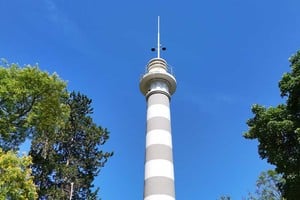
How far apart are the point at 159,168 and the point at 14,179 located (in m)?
7.46

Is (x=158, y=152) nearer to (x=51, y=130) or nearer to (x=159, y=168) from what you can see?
(x=159, y=168)

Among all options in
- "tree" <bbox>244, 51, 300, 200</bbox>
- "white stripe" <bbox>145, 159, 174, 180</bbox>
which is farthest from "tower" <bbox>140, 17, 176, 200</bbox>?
"tree" <bbox>244, 51, 300, 200</bbox>

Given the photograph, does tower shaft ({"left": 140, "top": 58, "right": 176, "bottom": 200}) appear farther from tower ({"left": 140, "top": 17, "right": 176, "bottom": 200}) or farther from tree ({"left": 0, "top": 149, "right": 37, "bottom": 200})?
tree ({"left": 0, "top": 149, "right": 37, "bottom": 200})

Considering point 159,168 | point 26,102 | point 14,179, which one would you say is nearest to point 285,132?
point 159,168

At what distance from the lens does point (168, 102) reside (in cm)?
2470

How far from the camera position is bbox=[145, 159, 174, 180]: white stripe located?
20.8m

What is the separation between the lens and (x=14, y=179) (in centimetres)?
1733

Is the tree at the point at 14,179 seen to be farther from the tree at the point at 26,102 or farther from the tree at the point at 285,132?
the tree at the point at 285,132

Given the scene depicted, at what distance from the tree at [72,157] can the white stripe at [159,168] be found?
960 centimetres

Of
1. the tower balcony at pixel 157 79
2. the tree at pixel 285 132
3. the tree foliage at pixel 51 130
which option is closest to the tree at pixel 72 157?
the tree foliage at pixel 51 130

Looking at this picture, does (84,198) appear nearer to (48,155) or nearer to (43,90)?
(48,155)

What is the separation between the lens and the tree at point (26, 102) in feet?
72.0

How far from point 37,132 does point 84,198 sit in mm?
7889

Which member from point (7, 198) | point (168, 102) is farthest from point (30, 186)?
point (168, 102)
